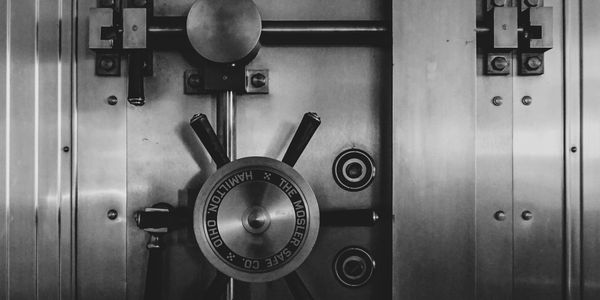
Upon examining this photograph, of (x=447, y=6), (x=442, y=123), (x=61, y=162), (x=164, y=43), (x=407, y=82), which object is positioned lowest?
(x=61, y=162)

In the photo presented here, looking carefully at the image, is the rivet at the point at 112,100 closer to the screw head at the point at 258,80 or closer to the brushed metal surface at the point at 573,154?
the screw head at the point at 258,80

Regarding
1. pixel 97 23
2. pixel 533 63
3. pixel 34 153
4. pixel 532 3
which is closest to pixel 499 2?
pixel 532 3

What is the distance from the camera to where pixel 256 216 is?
1333 mm

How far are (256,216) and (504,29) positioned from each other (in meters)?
0.87

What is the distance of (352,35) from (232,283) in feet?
2.65

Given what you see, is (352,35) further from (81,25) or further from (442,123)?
(81,25)

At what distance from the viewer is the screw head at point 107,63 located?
1482 millimetres

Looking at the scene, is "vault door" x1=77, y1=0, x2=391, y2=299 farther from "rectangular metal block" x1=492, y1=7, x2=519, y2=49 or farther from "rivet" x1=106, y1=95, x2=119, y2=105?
"rectangular metal block" x1=492, y1=7, x2=519, y2=49

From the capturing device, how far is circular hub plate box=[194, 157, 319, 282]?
1.32 meters

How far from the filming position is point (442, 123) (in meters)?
1.42

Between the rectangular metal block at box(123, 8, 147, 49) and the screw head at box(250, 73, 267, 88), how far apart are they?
32 cm

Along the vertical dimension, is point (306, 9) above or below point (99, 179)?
above

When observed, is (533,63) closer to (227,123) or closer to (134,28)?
(227,123)

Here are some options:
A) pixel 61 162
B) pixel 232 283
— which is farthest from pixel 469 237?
pixel 61 162
